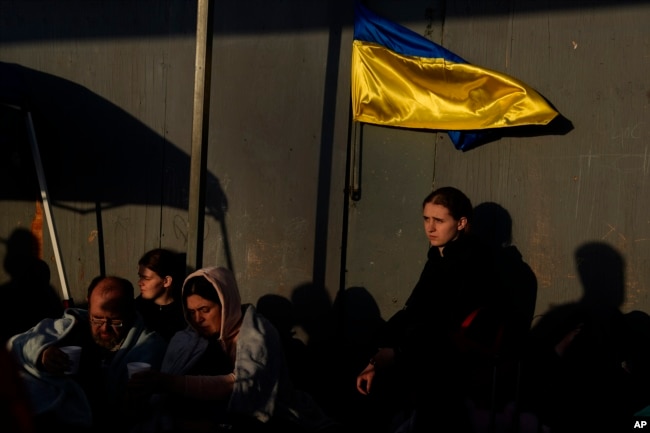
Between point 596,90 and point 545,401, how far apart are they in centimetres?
187

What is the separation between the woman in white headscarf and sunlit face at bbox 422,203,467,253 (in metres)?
1.05

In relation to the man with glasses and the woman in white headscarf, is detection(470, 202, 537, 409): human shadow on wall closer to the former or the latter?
the woman in white headscarf

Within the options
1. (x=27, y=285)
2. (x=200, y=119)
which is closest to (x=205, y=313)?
(x=200, y=119)

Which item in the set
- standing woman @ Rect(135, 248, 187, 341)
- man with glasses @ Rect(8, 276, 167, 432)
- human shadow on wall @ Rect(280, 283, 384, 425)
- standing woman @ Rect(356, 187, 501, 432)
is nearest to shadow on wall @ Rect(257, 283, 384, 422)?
human shadow on wall @ Rect(280, 283, 384, 425)

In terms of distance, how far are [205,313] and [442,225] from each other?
4.47 ft

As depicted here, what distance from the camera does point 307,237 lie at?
524 cm

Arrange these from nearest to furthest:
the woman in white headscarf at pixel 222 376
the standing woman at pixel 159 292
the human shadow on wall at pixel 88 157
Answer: the woman in white headscarf at pixel 222 376
the standing woman at pixel 159 292
the human shadow on wall at pixel 88 157

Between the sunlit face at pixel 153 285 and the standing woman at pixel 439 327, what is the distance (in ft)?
4.70

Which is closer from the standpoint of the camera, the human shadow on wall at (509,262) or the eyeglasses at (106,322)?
the eyeglasses at (106,322)

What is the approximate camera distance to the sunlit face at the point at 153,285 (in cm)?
496

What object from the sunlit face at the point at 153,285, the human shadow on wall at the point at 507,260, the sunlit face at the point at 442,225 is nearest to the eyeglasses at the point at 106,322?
the sunlit face at the point at 153,285

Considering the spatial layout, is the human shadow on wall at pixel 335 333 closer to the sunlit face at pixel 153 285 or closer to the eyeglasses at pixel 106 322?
the sunlit face at pixel 153 285

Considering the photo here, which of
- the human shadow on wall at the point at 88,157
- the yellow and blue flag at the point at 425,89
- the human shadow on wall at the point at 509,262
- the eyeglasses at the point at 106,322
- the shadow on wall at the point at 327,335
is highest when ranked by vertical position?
the yellow and blue flag at the point at 425,89

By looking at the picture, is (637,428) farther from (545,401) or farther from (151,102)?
(151,102)
